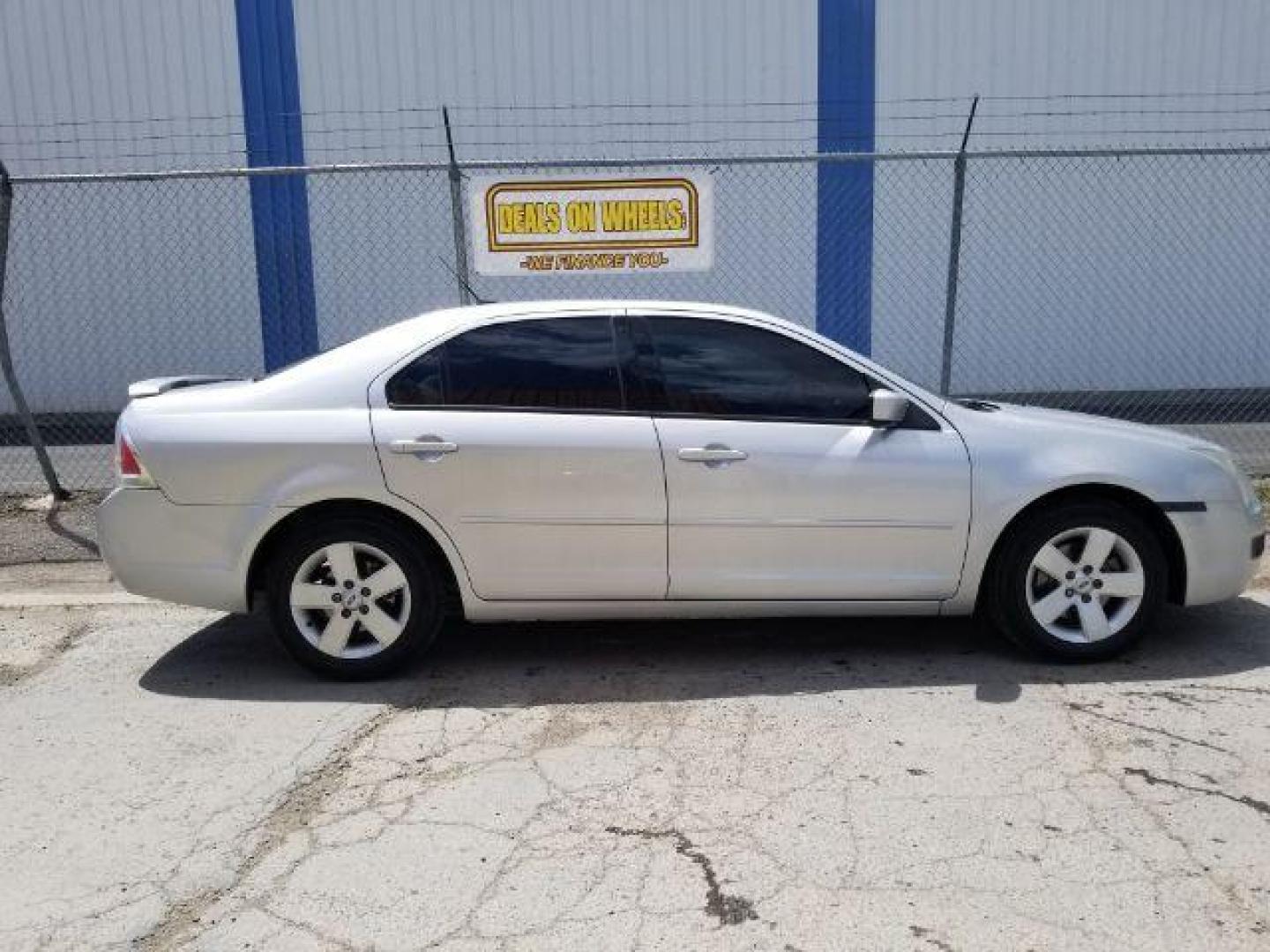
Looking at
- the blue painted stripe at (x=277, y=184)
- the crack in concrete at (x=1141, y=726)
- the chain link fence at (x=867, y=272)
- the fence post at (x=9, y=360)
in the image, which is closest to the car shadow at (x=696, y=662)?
the crack in concrete at (x=1141, y=726)

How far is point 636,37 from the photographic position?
11633mm

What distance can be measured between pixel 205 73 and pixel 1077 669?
34.8 feet

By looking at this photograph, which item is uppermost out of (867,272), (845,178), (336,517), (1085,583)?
(845,178)

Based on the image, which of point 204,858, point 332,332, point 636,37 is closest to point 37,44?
point 332,332

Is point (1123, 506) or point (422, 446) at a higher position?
point (422, 446)

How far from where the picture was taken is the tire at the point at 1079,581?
187 inches

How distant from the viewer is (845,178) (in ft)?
39.2

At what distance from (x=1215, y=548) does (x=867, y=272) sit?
301 inches

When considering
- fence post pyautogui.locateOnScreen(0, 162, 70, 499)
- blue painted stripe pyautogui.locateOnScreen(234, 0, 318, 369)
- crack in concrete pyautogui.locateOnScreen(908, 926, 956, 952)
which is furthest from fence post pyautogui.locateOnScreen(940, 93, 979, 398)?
blue painted stripe pyautogui.locateOnScreen(234, 0, 318, 369)

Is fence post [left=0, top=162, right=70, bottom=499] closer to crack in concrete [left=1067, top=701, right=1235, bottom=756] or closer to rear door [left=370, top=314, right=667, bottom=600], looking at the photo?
rear door [left=370, top=314, right=667, bottom=600]

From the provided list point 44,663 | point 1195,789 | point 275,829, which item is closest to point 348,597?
point 275,829

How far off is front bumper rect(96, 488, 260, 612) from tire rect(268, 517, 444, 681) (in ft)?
0.54

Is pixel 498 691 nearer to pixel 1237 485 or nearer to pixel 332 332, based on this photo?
pixel 1237 485

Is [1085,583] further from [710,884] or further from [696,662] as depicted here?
[710,884]
